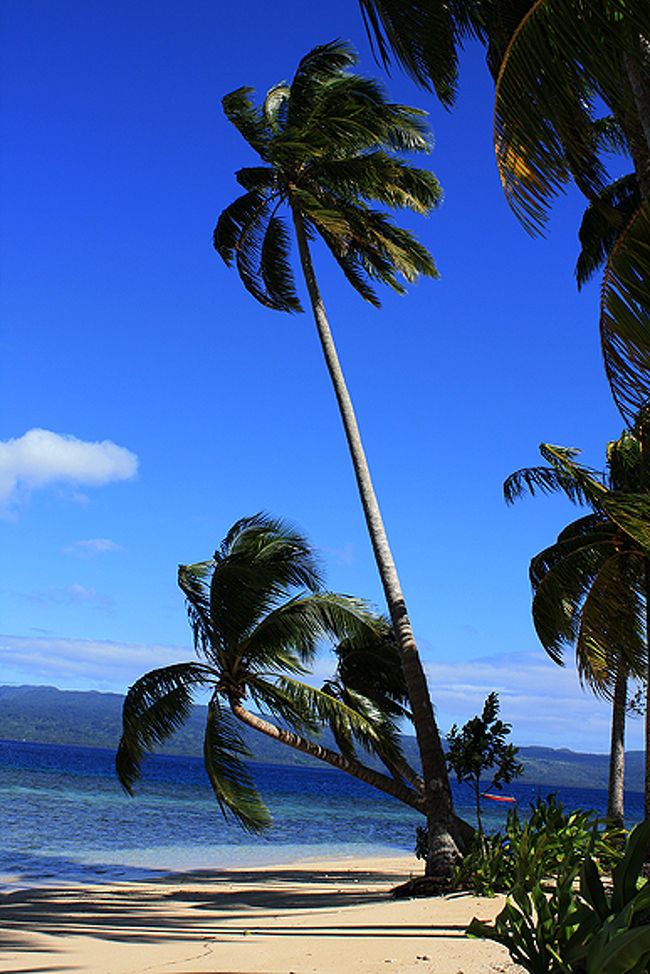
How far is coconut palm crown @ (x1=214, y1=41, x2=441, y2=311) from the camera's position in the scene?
12.2 metres

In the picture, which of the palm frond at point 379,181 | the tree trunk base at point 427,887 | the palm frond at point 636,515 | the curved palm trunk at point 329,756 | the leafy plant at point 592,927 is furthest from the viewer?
the palm frond at point 379,181

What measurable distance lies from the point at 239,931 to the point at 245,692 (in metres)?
4.17

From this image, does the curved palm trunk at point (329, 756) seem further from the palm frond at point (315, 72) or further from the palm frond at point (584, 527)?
the palm frond at point (315, 72)

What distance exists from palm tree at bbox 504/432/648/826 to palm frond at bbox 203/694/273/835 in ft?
15.8

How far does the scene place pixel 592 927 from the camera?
3.64 metres

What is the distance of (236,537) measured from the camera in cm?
1294

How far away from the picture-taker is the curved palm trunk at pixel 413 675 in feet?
33.9

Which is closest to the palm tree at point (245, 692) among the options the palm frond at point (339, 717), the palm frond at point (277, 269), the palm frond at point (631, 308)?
the palm frond at point (339, 717)

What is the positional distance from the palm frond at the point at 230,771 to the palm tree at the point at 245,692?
0.01m

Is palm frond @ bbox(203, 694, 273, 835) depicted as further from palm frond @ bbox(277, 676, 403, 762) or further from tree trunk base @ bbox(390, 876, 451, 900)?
tree trunk base @ bbox(390, 876, 451, 900)

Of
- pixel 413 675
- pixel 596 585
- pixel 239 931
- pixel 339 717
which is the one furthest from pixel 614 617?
pixel 239 931

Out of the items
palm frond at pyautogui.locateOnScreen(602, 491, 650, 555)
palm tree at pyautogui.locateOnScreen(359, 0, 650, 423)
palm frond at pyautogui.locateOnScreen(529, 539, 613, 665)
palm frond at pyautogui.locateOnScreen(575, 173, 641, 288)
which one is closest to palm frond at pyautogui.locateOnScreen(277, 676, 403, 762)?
palm frond at pyautogui.locateOnScreen(529, 539, 613, 665)

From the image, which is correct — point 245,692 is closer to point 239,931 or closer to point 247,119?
point 239,931

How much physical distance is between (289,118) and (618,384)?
1017 cm
